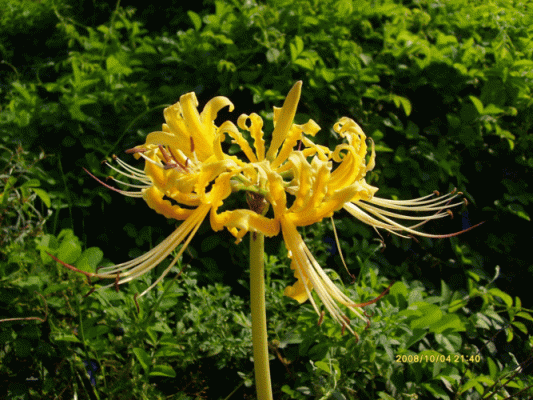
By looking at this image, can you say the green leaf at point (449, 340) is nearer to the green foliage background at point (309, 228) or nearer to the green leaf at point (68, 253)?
the green foliage background at point (309, 228)

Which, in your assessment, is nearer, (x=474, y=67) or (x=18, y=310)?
(x=18, y=310)

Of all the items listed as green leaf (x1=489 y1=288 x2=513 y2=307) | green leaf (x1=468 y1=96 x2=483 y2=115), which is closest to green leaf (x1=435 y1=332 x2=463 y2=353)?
green leaf (x1=489 y1=288 x2=513 y2=307)

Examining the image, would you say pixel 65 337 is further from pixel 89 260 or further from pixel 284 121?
pixel 284 121

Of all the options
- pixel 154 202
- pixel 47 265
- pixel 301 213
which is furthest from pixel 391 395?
pixel 47 265

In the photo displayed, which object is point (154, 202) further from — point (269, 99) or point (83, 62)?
point (83, 62)

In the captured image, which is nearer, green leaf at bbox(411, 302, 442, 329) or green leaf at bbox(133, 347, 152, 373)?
green leaf at bbox(133, 347, 152, 373)

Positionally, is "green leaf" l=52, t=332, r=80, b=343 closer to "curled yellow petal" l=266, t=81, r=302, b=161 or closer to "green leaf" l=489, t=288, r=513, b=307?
"curled yellow petal" l=266, t=81, r=302, b=161

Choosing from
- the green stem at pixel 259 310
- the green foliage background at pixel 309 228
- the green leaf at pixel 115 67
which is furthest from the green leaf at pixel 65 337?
the green leaf at pixel 115 67
